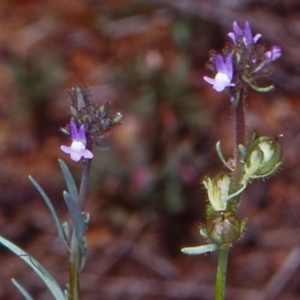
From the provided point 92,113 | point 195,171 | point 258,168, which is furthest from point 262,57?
point 195,171

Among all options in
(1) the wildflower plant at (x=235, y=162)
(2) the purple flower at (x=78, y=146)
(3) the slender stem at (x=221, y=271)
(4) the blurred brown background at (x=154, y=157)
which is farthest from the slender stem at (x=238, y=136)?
(4) the blurred brown background at (x=154, y=157)

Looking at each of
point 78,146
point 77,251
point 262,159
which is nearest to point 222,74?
point 262,159

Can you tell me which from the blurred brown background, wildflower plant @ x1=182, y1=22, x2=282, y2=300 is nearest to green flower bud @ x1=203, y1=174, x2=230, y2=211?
wildflower plant @ x1=182, y1=22, x2=282, y2=300

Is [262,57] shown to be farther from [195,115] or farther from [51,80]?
[51,80]

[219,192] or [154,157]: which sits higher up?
[154,157]

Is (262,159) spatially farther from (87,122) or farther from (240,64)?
(87,122)

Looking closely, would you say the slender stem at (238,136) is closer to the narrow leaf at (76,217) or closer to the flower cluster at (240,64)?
the flower cluster at (240,64)

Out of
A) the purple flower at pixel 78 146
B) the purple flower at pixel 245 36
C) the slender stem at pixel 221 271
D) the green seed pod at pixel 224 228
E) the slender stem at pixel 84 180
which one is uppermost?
the purple flower at pixel 245 36

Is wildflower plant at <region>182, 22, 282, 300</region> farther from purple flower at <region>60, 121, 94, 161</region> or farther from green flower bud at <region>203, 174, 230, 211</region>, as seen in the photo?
purple flower at <region>60, 121, 94, 161</region>
